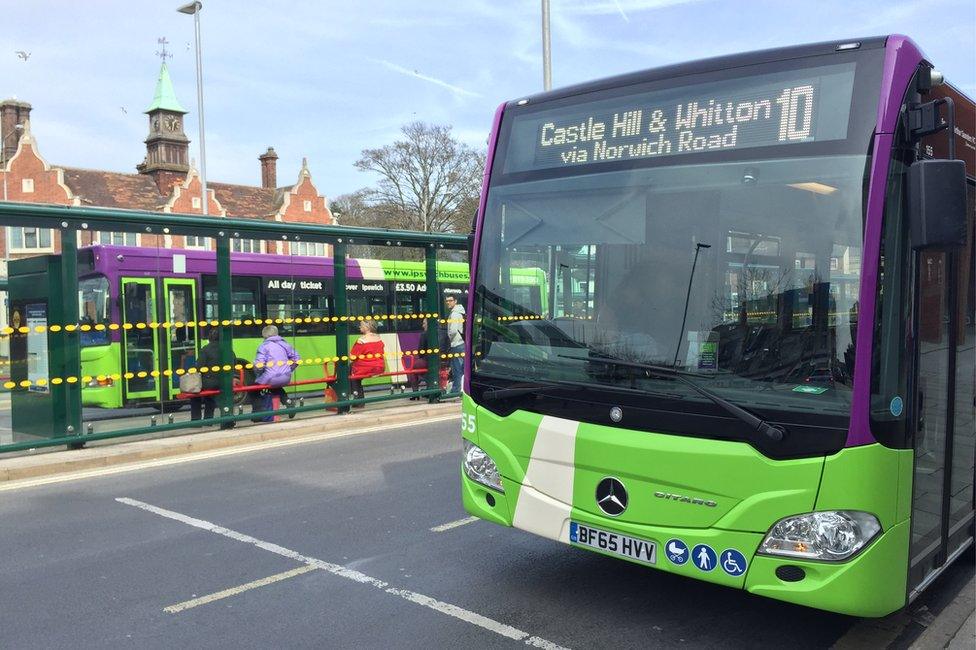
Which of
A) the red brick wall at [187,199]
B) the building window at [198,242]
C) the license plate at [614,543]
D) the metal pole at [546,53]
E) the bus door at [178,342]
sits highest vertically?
the red brick wall at [187,199]

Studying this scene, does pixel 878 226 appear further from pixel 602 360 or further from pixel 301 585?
pixel 301 585

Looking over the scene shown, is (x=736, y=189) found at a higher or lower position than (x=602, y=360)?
higher

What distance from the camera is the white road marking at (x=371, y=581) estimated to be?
13.6 feet

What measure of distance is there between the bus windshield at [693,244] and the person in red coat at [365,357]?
8.28 m

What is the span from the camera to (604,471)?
397cm

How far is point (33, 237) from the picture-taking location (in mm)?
9227

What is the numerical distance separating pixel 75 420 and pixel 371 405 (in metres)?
5.13

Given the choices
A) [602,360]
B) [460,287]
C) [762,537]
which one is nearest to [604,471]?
[602,360]

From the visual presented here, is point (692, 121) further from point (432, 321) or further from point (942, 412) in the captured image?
point (432, 321)

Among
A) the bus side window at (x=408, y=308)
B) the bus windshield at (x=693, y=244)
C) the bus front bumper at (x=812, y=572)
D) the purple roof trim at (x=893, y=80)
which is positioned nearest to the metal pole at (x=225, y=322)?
the bus side window at (x=408, y=308)

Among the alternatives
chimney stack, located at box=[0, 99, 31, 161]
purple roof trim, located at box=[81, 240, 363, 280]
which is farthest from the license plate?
chimney stack, located at box=[0, 99, 31, 161]

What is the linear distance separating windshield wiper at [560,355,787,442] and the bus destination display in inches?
40.8

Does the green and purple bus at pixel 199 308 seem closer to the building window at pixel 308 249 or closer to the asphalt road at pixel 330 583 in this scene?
the building window at pixel 308 249

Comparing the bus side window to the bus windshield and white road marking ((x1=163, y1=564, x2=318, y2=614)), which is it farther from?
the bus windshield
